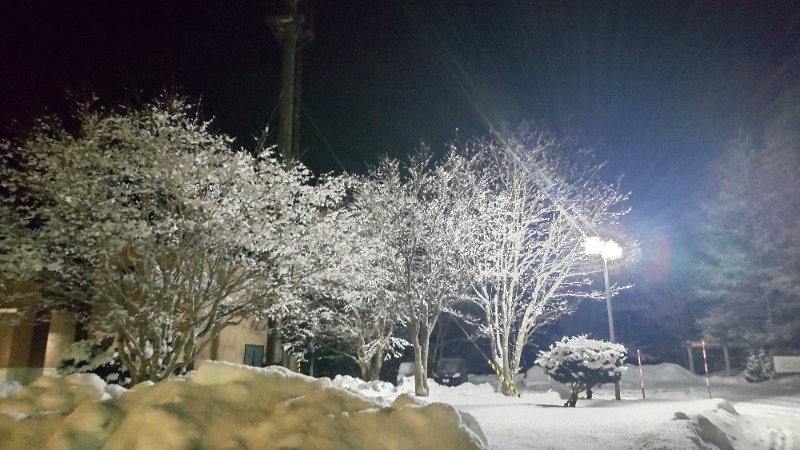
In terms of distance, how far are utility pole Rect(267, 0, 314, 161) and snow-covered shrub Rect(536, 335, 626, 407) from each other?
947cm

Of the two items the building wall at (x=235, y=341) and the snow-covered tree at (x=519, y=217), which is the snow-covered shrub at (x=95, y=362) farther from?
the snow-covered tree at (x=519, y=217)

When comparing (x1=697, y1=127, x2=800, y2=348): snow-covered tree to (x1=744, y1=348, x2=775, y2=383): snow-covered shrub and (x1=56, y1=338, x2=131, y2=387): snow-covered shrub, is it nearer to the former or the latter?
(x1=744, y1=348, x2=775, y2=383): snow-covered shrub

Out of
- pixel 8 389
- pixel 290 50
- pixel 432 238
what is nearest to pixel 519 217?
pixel 432 238

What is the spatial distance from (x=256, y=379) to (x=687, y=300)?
30.6m

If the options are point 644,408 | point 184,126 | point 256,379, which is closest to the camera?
point 256,379

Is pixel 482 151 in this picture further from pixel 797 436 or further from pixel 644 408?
pixel 797 436

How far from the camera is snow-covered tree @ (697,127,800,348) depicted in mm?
26938

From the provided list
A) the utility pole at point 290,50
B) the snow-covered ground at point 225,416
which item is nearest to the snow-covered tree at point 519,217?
the utility pole at point 290,50

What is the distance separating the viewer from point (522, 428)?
8844mm

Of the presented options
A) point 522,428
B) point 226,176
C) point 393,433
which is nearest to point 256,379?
point 393,433

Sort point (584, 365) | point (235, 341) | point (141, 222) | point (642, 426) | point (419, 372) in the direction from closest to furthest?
1. point (642, 426)
2. point (141, 222)
3. point (584, 365)
4. point (419, 372)
5. point (235, 341)

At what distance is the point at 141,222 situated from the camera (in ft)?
35.7

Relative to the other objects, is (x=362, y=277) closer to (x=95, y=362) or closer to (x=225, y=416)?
(x=95, y=362)

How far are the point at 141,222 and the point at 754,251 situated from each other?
28805mm
